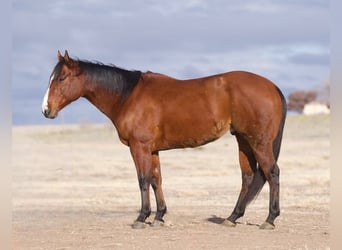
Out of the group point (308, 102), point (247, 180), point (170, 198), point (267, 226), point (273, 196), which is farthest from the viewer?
point (308, 102)

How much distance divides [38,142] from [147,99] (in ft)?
90.2

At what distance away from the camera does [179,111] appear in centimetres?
863

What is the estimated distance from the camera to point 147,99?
8.82 meters

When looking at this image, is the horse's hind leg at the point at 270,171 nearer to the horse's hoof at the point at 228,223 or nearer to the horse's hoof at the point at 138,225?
the horse's hoof at the point at 228,223

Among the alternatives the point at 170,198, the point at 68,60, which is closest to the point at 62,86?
the point at 68,60

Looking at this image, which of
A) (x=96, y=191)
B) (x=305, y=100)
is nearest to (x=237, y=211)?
(x=96, y=191)

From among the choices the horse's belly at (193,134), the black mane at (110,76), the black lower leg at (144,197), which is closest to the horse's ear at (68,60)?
the black mane at (110,76)

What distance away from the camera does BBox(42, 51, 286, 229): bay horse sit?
334 inches

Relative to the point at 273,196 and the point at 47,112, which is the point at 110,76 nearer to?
the point at 47,112

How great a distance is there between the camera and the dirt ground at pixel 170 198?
7.71 metres

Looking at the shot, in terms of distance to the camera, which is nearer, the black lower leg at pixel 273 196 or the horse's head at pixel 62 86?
the black lower leg at pixel 273 196

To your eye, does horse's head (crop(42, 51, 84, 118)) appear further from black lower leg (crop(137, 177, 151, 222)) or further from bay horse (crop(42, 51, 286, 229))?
black lower leg (crop(137, 177, 151, 222))

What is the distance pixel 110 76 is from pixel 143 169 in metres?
1.32

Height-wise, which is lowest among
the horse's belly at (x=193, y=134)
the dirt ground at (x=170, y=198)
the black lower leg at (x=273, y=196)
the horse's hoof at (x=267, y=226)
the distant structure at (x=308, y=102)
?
the distant structure at (x=308, y=102)
